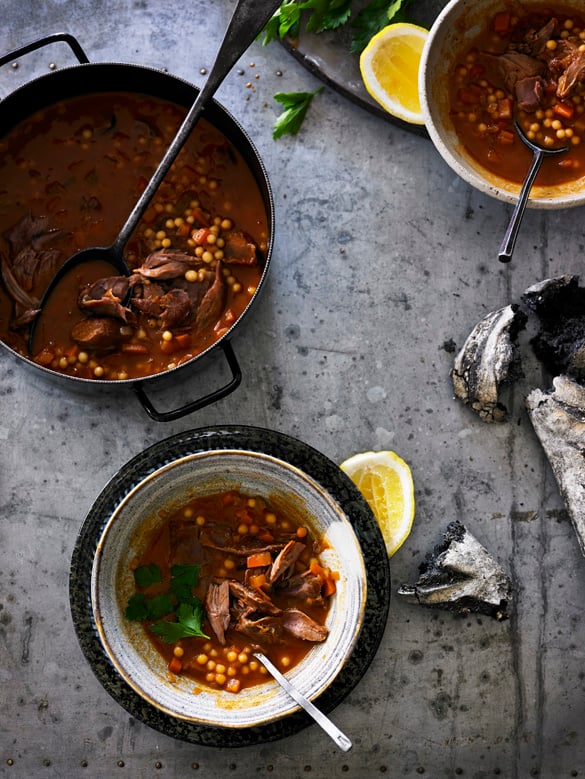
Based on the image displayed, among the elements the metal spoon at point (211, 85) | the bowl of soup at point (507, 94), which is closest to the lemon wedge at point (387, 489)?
the bowl of soup at point (507, 94)

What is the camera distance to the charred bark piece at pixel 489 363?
334cm

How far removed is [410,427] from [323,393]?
0.39m

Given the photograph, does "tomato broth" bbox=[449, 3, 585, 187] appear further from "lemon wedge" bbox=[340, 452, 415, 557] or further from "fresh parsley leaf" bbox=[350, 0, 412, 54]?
"lemon wedge" bbox=[340, 452, 415, 557]

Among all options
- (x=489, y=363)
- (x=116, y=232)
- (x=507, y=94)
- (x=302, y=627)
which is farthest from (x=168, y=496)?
(x=507, y=94)

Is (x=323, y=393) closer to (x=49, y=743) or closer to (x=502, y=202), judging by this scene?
(x=502, y=202)

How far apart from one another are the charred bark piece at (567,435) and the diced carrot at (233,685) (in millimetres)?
1476

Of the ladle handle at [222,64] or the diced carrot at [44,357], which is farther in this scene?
the diced carrot at [44,357]

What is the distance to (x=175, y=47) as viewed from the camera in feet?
11.7

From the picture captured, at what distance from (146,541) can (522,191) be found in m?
1.91

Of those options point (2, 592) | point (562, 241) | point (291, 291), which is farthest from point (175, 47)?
point (2, 592)

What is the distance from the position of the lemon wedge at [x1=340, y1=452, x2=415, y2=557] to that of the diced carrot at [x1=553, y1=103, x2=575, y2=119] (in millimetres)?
1451

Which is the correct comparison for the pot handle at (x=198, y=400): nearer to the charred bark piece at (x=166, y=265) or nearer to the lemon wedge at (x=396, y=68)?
the charred bark piece at (x=166, y=265)

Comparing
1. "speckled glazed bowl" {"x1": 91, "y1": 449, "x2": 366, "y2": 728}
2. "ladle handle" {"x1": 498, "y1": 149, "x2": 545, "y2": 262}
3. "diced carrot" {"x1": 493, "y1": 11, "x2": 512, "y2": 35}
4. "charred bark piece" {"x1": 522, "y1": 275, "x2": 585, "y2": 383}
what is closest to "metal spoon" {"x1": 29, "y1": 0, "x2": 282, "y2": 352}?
"speckled glazed bowl" {"x1": 91, "y1": 449, "x2": 366, "y2": 728}

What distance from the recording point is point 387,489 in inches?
133
